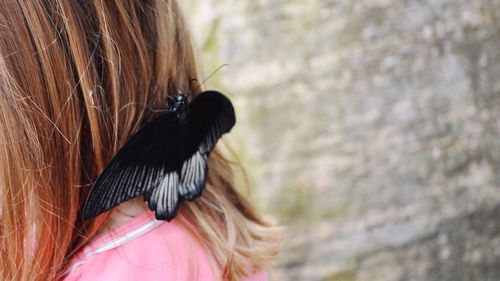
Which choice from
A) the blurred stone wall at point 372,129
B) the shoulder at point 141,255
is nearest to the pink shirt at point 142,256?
the shoulder at point 141,255

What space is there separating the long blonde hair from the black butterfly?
0.24 feet

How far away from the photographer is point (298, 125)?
186 cm

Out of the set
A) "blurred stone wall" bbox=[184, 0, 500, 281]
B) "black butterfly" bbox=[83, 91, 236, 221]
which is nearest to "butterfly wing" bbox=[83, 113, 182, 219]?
"black butterfly" bbox=[83, 91, 236, 221]

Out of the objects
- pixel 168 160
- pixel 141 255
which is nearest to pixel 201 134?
pixel 168 160

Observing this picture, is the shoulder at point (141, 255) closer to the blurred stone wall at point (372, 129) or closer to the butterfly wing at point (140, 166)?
the butterfly wing at point (140, 166)

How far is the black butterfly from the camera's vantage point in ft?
3.33

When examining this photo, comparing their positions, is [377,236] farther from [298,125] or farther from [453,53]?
[453,53]

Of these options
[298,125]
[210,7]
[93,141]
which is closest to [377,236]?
[298,125]

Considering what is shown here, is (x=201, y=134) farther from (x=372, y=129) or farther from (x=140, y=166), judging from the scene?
(x=372, y=129)

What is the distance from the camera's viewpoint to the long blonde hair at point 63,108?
41.0 inches

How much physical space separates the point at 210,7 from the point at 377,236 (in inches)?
29.4

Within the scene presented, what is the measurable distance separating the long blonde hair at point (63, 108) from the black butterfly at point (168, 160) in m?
0.07

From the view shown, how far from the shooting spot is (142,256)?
3.52 feet

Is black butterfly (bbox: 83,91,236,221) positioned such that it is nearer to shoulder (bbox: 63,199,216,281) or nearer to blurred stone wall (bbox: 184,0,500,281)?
shoulder (bbox: 63,199,216,281)
